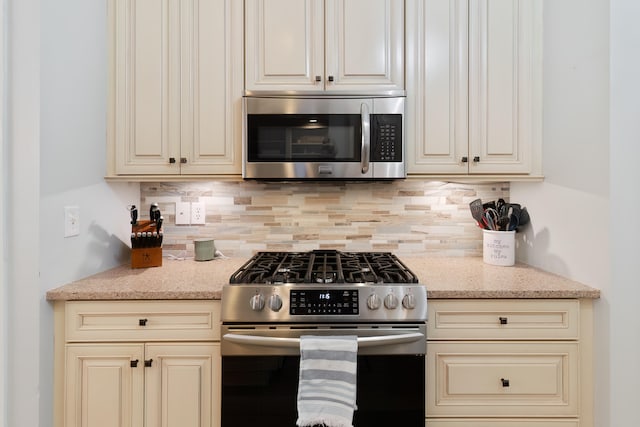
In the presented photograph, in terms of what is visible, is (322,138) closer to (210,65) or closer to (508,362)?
(210,65)

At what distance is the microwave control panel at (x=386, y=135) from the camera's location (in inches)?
68.5

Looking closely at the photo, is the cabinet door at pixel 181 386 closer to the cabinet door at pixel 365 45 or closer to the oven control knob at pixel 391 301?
the oven control knob at pixel 391 301

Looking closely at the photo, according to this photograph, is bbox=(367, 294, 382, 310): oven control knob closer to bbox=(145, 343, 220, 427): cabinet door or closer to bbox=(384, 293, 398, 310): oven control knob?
bbox=(384, 293, 398, 310): oven control knob

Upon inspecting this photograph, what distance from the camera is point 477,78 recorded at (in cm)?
178

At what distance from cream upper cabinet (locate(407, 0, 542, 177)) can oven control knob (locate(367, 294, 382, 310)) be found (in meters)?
0.79

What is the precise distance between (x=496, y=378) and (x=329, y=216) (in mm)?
1107

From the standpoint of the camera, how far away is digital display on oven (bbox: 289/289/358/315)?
1.42 meters

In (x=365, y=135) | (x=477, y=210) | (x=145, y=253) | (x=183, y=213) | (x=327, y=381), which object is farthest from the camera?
(x=183, y=213)

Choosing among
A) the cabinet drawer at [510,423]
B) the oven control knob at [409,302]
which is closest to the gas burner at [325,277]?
the oven control knob at [409,302]

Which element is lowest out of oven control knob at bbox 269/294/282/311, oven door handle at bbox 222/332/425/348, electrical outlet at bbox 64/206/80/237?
oven door handle at bbox 222/332/425/348

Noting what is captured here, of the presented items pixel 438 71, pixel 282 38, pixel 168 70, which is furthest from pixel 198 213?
pixel 438 71

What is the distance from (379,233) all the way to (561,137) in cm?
97

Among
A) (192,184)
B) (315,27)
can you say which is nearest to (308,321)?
(192,184)

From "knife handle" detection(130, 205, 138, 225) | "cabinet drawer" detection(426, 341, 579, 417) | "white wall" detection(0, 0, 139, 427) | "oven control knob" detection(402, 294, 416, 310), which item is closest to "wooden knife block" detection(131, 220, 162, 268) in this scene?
"knife handle" detection(130, 205, 138, 225)
